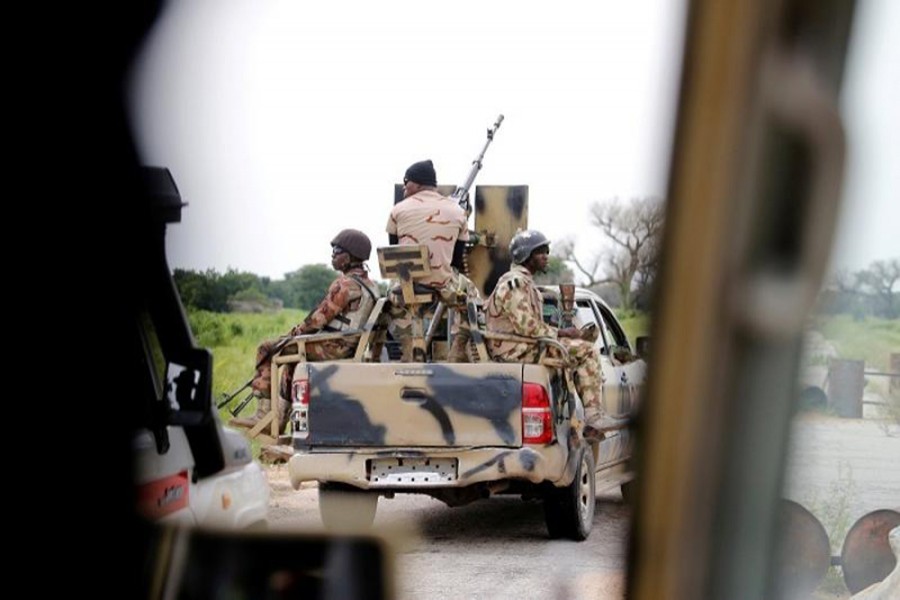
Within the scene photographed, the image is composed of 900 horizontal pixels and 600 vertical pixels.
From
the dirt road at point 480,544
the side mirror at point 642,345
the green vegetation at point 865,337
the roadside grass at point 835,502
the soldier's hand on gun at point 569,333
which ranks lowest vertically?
the dirt road at point 480,544

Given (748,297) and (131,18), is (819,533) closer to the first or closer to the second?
(748,297)

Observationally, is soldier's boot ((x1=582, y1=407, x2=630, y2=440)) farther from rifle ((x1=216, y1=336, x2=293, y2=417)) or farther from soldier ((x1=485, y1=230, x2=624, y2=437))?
rifle ((x1=216, y1=336, x2=293, y2=417))

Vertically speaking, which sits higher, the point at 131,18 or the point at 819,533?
the point at 131,18

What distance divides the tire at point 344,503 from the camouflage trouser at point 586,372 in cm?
128

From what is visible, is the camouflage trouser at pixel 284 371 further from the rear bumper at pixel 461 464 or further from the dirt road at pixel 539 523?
the rear bumper at pixel 461 464

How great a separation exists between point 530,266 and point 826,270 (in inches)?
306

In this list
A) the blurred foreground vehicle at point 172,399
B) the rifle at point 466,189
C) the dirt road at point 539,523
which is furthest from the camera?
the rifle at point 466,189

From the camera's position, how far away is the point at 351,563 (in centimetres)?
250

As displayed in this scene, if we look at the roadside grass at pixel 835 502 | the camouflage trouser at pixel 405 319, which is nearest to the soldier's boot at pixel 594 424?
the camouflage trouser at pixel 405 319

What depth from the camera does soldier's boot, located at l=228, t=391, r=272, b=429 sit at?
920 cm

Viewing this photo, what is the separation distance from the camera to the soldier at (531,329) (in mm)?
8680

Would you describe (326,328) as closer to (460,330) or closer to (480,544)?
(460,330)

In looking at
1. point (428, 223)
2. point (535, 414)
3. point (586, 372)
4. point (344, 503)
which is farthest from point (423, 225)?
point (344, 503)

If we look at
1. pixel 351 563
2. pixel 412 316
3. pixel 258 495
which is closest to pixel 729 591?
pixel 351 563
